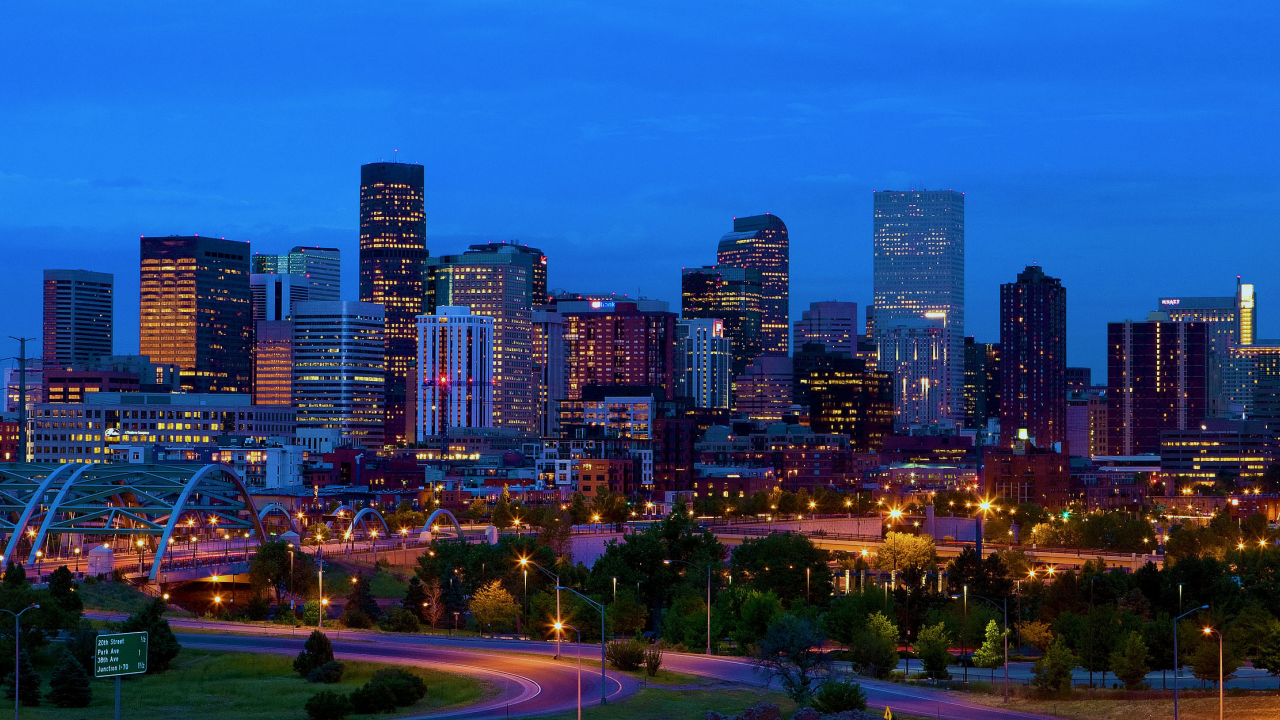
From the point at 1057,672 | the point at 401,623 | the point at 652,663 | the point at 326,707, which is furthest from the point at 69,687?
the point at 1057,672

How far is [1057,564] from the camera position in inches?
7156

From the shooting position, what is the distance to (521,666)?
95625 mm

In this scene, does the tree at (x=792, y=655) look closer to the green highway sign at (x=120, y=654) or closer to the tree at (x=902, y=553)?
the green highway sign at (x=120, y=654)

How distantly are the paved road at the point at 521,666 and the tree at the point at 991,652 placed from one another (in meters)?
14.7

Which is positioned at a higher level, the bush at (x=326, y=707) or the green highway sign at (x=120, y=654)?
the green highway sign at (x=120, y=654)

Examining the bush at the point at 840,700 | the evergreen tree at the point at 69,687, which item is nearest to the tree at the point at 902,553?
the bush at the point at 840,700

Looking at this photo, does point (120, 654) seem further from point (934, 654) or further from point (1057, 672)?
point (1057, 672)

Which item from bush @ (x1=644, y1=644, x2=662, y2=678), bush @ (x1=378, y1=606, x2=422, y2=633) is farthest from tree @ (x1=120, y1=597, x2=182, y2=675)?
bush @ (x1=378, y1=606, x2=422, y2=633)

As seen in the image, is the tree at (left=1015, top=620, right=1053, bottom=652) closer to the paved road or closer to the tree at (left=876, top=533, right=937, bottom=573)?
the paved road

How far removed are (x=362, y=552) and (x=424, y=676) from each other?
90971 millimetres

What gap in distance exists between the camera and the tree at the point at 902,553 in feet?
562

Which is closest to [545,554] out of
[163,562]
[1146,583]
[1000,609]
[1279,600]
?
[163,562]

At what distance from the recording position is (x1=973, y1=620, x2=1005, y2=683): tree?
108750 millimetres

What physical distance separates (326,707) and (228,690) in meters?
10.6
